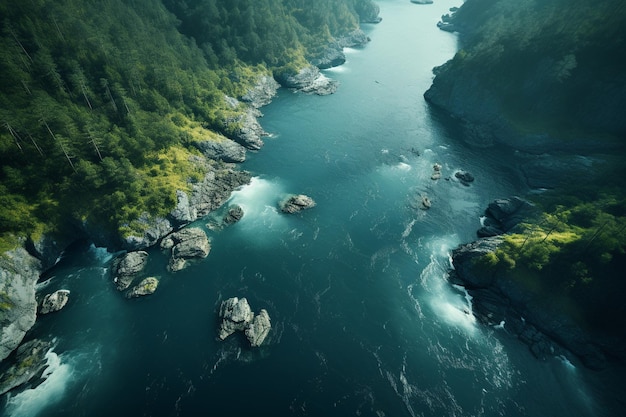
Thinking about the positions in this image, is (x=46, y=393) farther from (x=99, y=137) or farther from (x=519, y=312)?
(x=519, y=312)

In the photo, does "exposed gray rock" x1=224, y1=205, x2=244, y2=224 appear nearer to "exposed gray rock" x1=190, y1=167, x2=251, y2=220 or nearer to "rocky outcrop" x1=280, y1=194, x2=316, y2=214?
"exposed gray rock" x1=190, y1=167, x2=251, y2=220

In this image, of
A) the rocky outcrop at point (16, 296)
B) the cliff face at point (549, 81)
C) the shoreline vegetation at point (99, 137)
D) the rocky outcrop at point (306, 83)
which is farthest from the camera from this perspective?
the rocky outcrop at point (306, 83)

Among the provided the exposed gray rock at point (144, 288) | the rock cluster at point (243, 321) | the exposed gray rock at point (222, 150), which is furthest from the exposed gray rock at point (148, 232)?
the exposed gray rock at point (222, 150)

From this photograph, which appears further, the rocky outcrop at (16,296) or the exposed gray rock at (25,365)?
the rocky outcrop at (16,296)

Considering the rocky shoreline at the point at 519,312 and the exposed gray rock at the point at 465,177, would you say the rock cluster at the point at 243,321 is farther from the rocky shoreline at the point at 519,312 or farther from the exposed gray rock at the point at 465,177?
the exposed gray rock at the point at 465,177

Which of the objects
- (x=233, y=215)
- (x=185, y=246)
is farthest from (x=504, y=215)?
(x=185, y=246)

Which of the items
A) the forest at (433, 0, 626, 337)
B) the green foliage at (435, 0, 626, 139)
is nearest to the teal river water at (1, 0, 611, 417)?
the forest at (433, 0, 626, 337)
